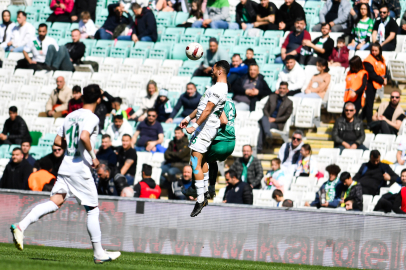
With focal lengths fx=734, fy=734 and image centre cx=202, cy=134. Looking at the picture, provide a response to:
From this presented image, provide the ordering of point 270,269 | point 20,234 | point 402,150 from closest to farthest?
point 20,234, point 270,269, point 402,150

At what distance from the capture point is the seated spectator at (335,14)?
1698 centimetres

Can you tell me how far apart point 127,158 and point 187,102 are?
215 cm

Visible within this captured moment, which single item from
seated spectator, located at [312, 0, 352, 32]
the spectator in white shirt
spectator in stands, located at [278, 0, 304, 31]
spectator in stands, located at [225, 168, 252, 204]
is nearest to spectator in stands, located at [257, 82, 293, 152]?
the spectator in white shirt

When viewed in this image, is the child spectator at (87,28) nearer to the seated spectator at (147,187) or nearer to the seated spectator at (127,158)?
the seated spectator at (127,158)

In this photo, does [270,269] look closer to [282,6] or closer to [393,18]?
[393,18]

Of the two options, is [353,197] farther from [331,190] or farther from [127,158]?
[127,158]

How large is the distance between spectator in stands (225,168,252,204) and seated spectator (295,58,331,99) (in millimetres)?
3259

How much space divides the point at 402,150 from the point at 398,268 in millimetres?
3544

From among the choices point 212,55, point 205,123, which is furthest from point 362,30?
point 205,123

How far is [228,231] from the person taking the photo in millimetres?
11789

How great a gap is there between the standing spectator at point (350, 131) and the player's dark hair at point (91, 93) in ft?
23.8

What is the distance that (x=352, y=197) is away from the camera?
12.5m

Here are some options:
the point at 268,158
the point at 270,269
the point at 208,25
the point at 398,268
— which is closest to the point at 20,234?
the point at 270,269

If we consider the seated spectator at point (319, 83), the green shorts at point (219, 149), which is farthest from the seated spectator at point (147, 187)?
the green shorts at point (219, 149)
